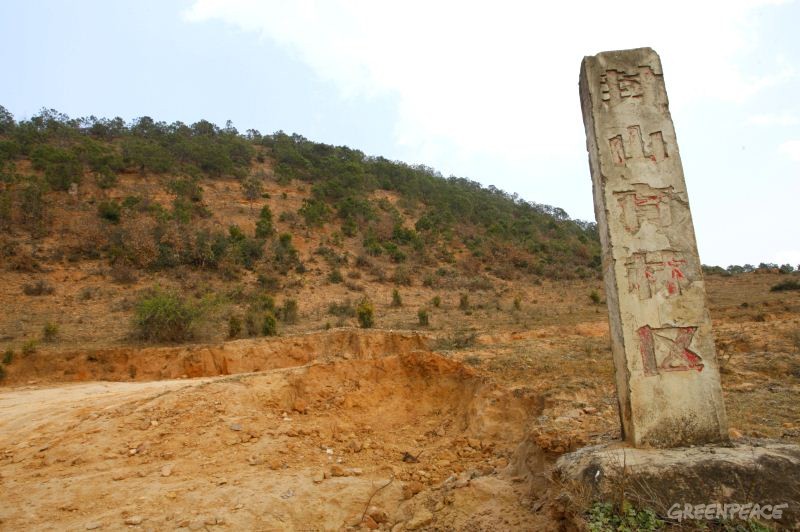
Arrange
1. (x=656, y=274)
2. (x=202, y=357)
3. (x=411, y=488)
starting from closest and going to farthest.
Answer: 1. (x=656, y=274)
2. (x=411, y=488)
3. (x=202, y=357)

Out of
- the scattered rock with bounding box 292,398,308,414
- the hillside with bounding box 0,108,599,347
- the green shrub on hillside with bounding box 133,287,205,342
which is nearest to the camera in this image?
the scattered rock with bounding box 292,398,308,414

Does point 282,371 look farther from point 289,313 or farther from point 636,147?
point 289,313

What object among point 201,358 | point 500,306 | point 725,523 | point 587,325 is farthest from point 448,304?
point 725,523

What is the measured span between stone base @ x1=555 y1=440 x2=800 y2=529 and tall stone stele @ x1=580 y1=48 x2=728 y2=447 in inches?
13.6

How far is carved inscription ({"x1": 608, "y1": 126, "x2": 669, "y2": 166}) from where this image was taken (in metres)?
4.40

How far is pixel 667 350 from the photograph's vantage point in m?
4.11

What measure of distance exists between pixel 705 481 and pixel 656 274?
1609 mm

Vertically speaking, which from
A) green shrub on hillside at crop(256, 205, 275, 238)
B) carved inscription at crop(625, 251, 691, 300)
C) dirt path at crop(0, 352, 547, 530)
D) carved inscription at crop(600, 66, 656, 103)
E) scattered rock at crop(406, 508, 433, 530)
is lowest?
scattered rock at crop(406, 508, 433, 530)

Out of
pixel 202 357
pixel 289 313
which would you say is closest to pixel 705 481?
pixel 202 357

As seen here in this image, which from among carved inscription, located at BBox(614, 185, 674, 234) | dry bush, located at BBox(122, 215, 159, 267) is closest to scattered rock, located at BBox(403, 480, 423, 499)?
carved inscription, located at BBox(614, 185, 674, 234)

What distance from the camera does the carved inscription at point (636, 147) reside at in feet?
14.4

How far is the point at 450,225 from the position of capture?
109ft

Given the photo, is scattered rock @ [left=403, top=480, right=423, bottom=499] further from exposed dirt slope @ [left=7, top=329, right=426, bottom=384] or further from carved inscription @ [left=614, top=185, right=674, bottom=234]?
exposed dirt slope @ [left=7, top=329, right=426, bottom=384]

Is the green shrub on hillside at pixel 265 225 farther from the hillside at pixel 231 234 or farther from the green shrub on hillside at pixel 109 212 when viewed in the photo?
the green shrub on hillside at pixel 109 212
